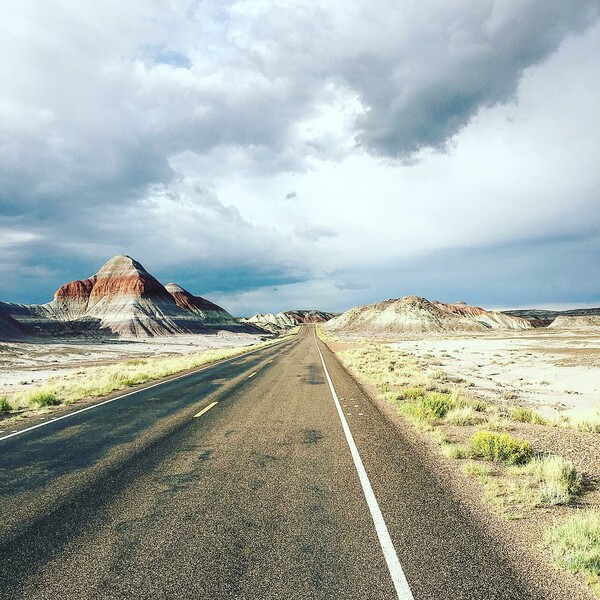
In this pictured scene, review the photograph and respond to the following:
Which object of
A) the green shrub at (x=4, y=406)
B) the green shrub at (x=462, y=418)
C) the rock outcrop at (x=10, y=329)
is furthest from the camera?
the rock outcrop at (x=10, y=329)

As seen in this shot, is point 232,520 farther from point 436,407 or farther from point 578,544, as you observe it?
point 436,407

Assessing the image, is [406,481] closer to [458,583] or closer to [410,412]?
[458,583]

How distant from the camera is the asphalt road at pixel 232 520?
3627 millimetres

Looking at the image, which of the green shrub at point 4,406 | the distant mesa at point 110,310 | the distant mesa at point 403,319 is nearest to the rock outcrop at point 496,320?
the distant mesa at point 403,319

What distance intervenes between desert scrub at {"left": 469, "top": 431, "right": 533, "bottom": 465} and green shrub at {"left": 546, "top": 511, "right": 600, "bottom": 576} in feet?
7.54

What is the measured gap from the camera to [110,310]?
358 feet

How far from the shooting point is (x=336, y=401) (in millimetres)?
13352

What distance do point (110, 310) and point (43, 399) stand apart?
103494 mm

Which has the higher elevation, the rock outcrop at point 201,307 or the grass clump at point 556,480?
the rock outcrop at point 201,307

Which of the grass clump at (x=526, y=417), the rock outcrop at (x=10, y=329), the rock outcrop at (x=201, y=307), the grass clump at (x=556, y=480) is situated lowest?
the grass clump at (x=526, y=417)

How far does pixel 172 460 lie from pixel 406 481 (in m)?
4.03

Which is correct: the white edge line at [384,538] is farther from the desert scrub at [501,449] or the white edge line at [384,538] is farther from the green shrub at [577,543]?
the desert scrub at [501,449]

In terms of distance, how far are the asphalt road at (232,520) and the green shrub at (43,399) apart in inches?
229

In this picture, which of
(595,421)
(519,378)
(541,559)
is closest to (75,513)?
(541,559)
